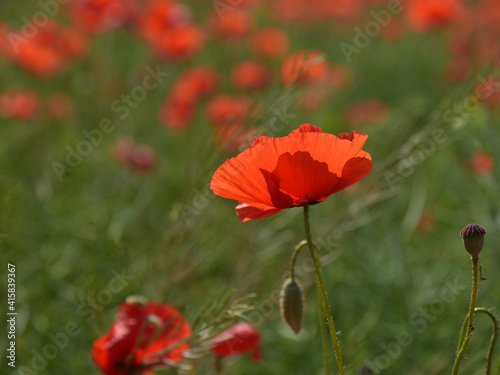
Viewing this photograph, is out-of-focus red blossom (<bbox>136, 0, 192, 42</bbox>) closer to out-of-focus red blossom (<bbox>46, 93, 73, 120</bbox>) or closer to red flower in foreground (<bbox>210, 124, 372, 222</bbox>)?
out-of-focus red blossom (<bbox>46, 93, 73, 120</bbox>)

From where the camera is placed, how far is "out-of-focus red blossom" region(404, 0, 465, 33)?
137 inches

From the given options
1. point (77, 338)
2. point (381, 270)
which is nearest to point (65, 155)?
point (77, 338)

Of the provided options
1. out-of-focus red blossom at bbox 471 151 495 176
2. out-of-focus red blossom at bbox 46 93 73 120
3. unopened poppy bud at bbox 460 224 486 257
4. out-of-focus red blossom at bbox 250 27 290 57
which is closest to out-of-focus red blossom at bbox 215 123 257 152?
unopened poppy bud at bbox 460 224 486 257

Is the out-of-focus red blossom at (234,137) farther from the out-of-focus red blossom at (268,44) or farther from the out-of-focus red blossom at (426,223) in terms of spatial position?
the out-of-focus red blossom at (268,44)

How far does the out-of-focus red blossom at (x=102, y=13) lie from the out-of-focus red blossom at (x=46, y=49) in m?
0.10

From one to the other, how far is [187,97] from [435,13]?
1617mm

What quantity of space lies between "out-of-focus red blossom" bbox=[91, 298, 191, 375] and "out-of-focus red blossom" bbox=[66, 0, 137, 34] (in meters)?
2.40

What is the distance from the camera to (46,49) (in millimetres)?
2805

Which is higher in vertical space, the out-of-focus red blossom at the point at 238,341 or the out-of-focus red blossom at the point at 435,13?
the out-of-focus red blossom at the point at 435,13

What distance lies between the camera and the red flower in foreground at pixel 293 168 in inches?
23.7

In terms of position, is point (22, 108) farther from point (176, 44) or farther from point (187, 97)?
point (176, 44)

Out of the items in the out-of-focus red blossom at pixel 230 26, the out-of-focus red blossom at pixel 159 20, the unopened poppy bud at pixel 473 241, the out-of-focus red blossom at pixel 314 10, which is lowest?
the unopened poppy bud at pixel 473 241

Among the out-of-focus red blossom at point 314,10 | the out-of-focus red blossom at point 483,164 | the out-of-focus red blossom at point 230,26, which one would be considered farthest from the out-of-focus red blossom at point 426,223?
the out-of-focus red blossom at point 314,10

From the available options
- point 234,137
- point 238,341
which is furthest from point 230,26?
point 238,341
